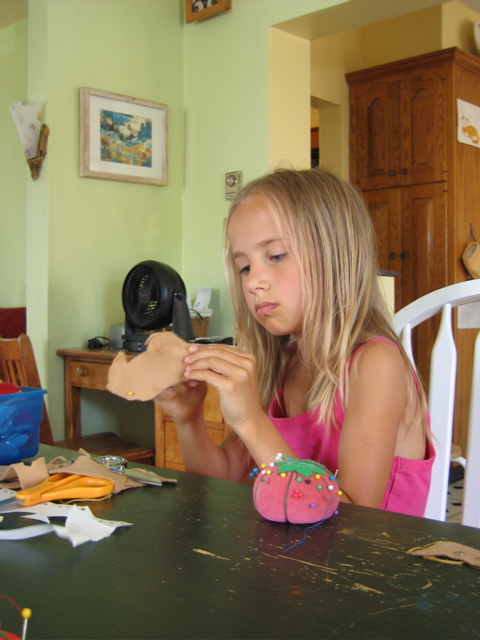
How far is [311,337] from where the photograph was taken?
3.81 ft

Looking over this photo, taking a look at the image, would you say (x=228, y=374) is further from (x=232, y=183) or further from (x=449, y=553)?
(x=232, y=183)

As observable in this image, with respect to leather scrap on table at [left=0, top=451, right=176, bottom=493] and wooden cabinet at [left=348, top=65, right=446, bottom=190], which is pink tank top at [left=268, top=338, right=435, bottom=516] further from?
wooden cabinet at [left=348, top=65, right=446, bottom=190]

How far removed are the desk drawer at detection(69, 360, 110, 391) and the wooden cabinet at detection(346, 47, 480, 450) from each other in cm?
208

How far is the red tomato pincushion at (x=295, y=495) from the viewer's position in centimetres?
71

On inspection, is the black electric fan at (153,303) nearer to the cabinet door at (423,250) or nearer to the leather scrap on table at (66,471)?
the leather scrap on table at (66,471)

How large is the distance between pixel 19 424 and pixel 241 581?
0.57 meters

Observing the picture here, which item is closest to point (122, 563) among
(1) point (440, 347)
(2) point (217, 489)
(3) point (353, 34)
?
(2) point (217, 489)

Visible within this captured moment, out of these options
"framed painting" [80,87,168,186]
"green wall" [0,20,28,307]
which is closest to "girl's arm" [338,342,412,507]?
"framed painting" [80,87,168,186]

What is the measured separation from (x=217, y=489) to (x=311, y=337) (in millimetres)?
383

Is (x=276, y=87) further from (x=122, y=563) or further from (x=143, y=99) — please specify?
(x=122, y=563)

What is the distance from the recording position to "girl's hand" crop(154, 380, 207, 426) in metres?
1.05

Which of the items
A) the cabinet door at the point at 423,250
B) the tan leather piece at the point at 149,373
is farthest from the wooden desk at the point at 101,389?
the cabinet door at the point at 423,250

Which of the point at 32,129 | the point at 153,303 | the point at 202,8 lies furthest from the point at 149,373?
the point at 202,8

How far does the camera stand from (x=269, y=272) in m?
1.13
